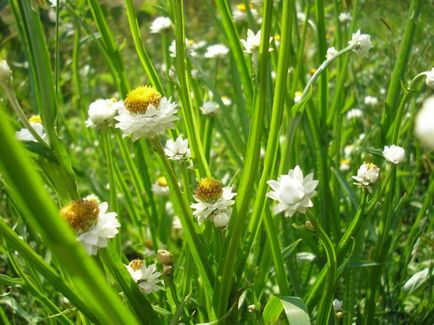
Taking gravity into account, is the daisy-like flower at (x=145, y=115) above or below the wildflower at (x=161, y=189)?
above

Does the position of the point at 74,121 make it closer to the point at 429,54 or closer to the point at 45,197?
the point at 429,54

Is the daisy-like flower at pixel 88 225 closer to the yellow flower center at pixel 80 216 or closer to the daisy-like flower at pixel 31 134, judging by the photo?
the yellow flower center at pixel 80 216

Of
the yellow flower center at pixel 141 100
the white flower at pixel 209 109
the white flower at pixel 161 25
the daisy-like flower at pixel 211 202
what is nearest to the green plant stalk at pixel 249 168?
the daisy-like flower at pixel 211 202

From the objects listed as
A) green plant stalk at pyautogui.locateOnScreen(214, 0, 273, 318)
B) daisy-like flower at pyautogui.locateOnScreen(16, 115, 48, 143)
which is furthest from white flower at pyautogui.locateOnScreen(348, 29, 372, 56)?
daisy-like flower at pyautogui.locateOnScreen(16, 115, 48, 143)

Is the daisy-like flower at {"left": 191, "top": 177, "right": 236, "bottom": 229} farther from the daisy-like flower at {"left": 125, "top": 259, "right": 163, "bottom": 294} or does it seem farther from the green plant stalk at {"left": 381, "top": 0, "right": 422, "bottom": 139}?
the green plant stalk at {"left": 381, "top": 0, "right": 422, "bottom": 139}

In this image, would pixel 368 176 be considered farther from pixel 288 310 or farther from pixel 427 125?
pixel 427 125

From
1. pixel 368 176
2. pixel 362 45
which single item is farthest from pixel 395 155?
pixel 362 45
